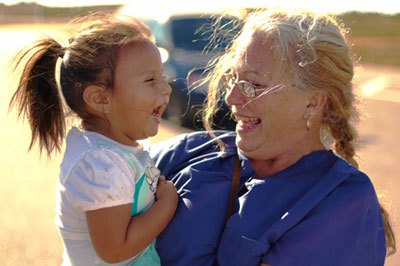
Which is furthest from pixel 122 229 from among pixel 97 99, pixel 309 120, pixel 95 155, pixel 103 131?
pixel 309 120

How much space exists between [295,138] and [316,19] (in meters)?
0.51

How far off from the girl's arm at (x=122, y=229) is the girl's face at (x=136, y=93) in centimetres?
30

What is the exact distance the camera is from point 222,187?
6.54ft

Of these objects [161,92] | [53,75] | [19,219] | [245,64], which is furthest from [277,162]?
[19,219]

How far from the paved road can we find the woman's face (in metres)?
0.45

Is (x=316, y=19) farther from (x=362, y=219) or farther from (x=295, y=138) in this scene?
(x=362, y=219)

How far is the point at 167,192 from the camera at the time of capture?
6.29 feet

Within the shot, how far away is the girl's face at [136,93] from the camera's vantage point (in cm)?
176

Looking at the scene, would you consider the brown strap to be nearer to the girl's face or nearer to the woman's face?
the woman's face

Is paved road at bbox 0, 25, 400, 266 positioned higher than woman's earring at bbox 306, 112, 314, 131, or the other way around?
woman's earring at bbox 306, 112, 314, 131

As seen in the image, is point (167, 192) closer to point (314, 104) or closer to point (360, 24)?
point (314, 104)

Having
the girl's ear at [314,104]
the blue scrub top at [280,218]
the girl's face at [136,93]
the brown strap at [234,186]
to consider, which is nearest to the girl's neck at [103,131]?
the girl's face at [136,93]

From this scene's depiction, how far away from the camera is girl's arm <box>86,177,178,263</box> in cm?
162

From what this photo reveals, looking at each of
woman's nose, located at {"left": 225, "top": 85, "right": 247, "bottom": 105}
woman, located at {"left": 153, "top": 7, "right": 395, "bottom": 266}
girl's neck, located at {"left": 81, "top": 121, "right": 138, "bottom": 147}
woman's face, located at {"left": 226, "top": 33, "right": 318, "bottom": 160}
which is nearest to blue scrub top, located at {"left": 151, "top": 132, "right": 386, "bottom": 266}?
woman, located at {"left": 153, "top": 7, "right": 395, "bottom": 266}
